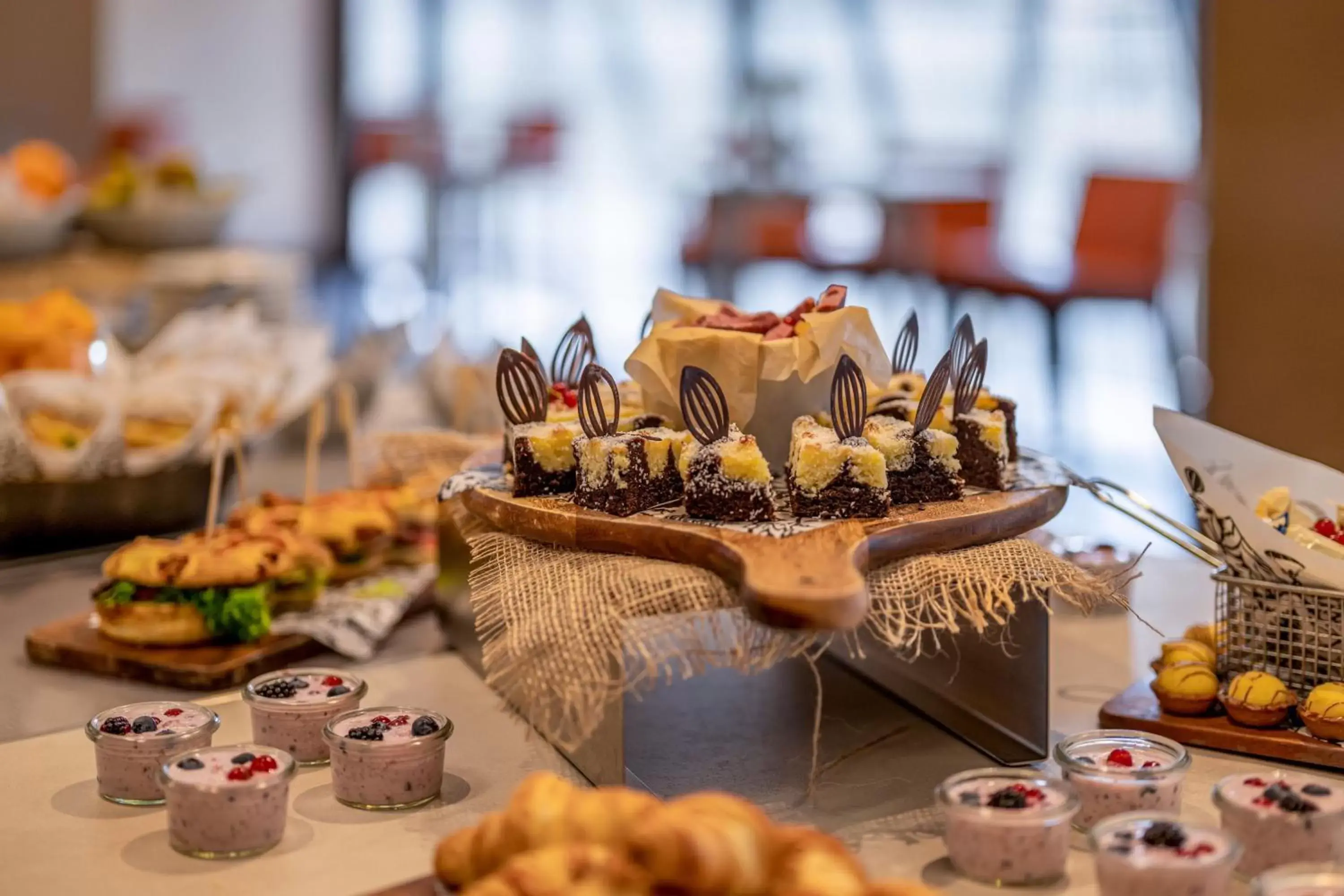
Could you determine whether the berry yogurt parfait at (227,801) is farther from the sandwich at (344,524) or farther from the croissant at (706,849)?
the sandwich at (344,524)

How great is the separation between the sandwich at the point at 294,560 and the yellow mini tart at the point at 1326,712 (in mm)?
1428

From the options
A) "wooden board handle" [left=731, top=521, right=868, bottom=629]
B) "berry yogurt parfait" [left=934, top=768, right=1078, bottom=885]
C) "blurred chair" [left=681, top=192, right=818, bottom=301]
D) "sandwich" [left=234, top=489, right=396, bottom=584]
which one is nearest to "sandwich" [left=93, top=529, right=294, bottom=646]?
"sandwich" [left=234, top=489, right=396, bottom=584]

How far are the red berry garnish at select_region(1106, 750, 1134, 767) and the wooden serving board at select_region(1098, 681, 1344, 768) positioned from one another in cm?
25

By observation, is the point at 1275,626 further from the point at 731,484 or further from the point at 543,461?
the point at 543,461

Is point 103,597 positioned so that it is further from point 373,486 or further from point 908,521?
point 908,521

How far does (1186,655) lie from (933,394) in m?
0.48

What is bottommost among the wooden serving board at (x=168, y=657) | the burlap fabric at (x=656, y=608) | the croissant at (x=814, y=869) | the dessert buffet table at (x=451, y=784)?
the dessert buffet table at (x=451, y=784)

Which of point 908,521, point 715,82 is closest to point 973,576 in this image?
point 908,521

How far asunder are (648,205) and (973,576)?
845 cm

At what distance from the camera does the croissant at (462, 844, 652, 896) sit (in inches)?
42.2

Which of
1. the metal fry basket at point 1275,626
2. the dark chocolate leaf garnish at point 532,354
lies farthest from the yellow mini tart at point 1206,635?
the dark chocolate leaf garnish at point 532,354

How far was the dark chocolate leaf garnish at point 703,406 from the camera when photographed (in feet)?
5.44

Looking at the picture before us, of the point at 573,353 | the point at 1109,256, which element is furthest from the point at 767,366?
the point at 1109,256

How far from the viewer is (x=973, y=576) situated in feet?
5.27
